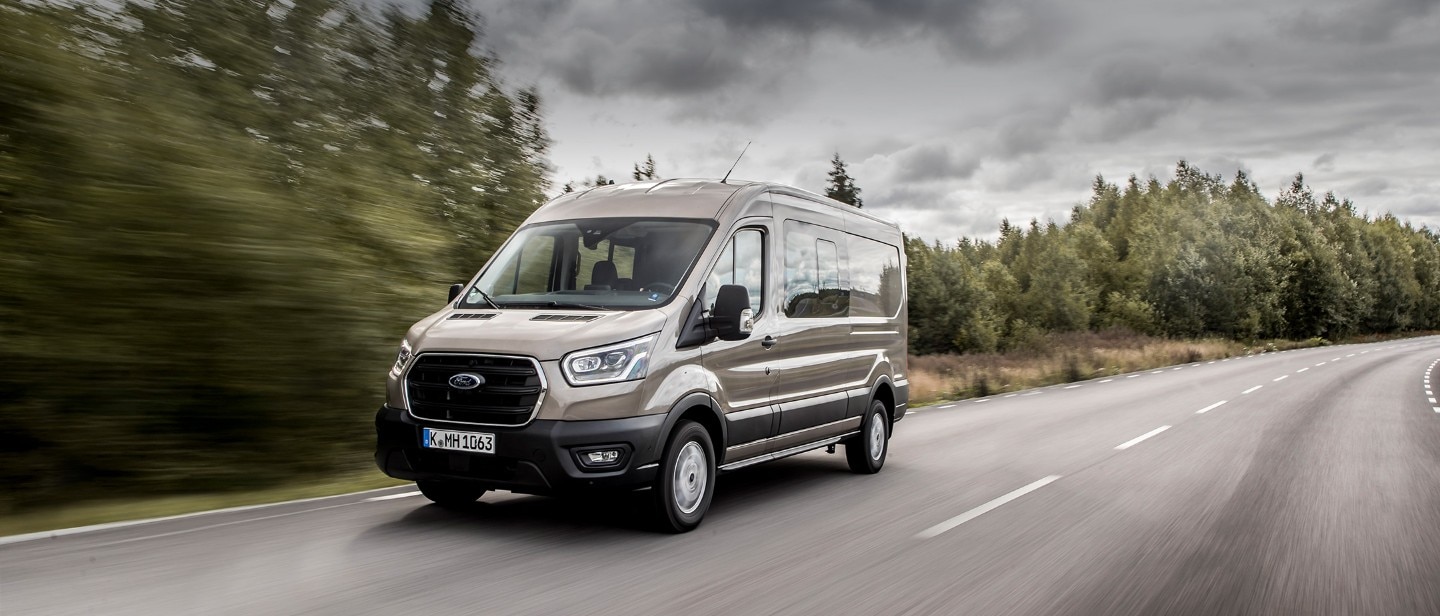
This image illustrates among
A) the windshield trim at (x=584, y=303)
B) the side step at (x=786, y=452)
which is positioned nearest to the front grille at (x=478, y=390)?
the windshield trim at (x=584, y=303)

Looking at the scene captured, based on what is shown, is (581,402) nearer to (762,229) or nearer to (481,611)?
(481,611)

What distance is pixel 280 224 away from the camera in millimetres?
8180

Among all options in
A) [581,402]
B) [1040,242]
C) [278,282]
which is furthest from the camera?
[1040,242]

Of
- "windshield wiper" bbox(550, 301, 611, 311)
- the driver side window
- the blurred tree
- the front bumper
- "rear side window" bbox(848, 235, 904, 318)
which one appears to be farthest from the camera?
"rear side window" bbox(848, 235, 904, 318)

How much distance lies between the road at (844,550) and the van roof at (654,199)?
1.98m

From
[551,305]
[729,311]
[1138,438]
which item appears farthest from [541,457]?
[1138,438]

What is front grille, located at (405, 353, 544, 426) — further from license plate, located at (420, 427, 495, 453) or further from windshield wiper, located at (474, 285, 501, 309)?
windshield wiper, located at (474, 285, 501, 309)

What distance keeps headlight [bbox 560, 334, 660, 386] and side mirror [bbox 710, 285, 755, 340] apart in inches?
23.6

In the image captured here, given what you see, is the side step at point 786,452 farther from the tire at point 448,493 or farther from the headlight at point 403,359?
the headlight at point 403,359

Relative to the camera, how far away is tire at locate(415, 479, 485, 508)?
22.1 feet

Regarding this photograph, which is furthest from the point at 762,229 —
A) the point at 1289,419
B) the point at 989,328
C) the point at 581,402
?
the point at 989,328

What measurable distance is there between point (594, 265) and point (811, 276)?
6.38ft

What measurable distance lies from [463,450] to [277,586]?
51.0 inches

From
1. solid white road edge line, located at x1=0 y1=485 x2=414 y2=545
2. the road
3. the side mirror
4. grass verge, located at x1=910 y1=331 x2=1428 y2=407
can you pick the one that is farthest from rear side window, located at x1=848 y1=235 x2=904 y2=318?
grass verge, located at x1=910 y1=331 x2=1428 y2=407
